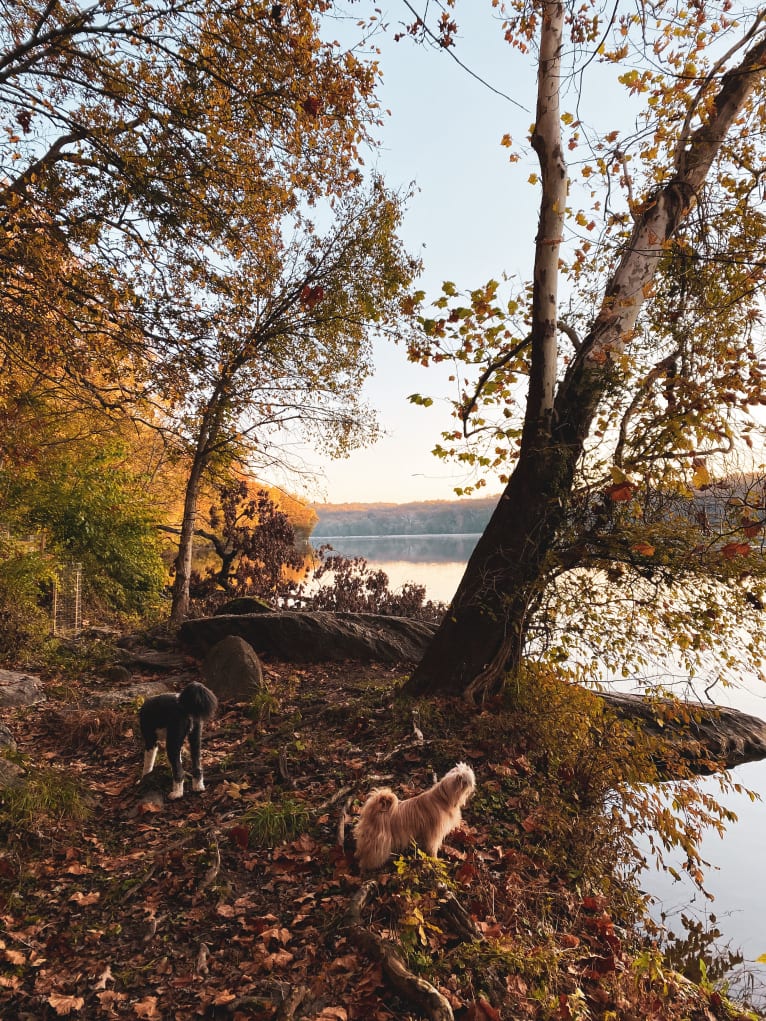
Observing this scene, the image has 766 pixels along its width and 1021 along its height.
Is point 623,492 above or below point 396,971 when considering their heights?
above

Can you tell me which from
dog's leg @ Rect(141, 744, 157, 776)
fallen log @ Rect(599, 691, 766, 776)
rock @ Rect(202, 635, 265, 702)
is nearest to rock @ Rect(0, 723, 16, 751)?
dog's leg @ Rect(141, 744, 157, 776)

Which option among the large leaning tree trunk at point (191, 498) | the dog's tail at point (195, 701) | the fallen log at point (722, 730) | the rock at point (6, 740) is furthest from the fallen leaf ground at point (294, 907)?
the large leaning tree trunk at point (191, 498)

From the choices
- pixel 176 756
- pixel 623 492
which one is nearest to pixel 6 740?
pixel 176 756

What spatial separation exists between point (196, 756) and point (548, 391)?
516cm

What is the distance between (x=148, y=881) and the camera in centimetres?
377

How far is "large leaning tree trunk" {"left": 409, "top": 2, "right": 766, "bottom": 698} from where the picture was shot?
595cm

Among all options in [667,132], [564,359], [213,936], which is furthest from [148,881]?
[667,132]

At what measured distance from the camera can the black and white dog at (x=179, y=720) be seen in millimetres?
4848

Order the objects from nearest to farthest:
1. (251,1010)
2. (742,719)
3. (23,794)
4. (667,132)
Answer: (251,1010)
(23,794)
(667,132)
(742,719)

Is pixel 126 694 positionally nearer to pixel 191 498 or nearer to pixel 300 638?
pixel 300 638

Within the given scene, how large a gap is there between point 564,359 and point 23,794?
7076 mm

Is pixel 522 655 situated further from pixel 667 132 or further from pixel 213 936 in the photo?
pixel 667 132

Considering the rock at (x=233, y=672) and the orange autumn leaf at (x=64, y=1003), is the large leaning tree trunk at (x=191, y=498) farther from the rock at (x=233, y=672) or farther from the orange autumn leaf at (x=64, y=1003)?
the orange autumn leaf at (x=64, y=1003)

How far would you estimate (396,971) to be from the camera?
2838mm
